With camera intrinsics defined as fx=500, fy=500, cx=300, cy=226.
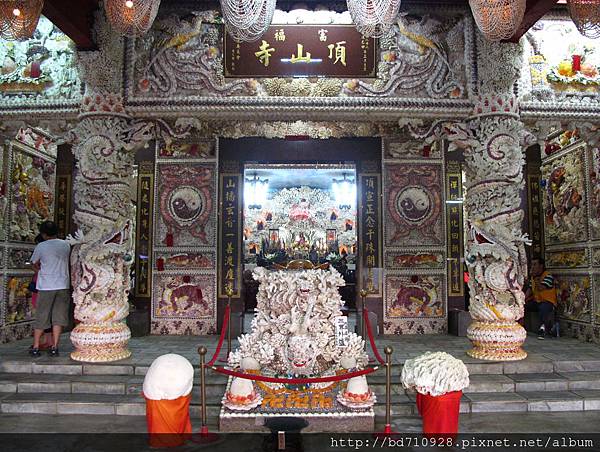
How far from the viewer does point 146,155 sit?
761 centimetres

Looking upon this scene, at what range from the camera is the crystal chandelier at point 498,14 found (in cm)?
413

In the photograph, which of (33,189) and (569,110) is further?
(33,189)

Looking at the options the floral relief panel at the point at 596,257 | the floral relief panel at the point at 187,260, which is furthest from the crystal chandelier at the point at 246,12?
the floral relief panel at the point at 596,257

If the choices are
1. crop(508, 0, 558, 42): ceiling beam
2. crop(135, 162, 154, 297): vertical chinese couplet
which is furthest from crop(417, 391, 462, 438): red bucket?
crop(135, 162, 154, 297): vertical chinese couplet

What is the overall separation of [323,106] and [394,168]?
2.43 meters

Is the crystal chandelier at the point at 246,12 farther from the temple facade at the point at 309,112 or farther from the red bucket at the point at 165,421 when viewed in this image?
the red bucket at the point at 165,421

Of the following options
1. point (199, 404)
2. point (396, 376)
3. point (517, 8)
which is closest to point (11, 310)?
point (199, 404)

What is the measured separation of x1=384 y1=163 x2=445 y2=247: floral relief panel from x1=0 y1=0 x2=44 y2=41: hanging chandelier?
5.15 meters

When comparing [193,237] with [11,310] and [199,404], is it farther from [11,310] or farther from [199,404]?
[199,404]

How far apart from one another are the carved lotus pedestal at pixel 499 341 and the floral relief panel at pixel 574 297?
193cm

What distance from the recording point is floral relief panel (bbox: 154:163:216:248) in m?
7.50

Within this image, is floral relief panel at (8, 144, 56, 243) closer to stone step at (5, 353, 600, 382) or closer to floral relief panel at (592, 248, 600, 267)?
stone step at (5, 353, 600, 382)

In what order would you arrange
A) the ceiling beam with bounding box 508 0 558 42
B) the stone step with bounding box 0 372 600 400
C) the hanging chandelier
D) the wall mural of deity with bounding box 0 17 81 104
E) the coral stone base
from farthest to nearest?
the wall mural of deity with bounding box 0 17 81 104 < the ceiling beam with bounding box 508 0 558 42 < the stone step with bounding box 0 372 600 400 < the coral stone base < the hanging chandelier

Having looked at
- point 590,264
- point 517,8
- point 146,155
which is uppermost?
point 517,8
